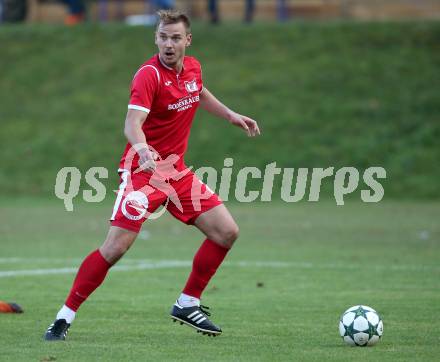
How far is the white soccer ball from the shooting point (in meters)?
7.83

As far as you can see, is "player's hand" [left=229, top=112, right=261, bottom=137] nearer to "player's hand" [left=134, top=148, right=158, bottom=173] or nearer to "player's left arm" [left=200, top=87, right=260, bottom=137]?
"player's left arm" [left=200, top=87, right=260, bottom=137]

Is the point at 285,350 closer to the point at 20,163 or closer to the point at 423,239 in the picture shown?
the point at 423,239

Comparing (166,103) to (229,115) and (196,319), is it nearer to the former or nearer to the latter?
(229,115)

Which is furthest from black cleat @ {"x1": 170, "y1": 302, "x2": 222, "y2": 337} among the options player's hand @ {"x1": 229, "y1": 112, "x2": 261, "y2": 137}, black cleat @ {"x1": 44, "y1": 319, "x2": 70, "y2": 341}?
player's hand @ {"x1": 229, "y1": 112, "x2": 261, "y2": 137}

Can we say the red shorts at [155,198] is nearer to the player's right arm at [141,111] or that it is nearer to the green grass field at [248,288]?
the player's right arm at [141,111]

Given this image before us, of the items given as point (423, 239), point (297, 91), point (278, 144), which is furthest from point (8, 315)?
point (297, 91)

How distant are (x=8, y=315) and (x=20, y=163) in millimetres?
19696

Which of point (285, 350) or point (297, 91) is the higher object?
point (297, 91)

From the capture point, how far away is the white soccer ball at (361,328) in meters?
7.83

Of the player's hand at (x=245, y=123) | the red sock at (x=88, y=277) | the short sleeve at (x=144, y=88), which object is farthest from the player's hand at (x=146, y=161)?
the player's hand at (x=245, y=123)

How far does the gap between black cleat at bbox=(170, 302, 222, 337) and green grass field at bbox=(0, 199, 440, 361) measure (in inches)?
3.9

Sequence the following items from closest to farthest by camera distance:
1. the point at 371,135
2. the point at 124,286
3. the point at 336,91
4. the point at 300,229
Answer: the point at 124,286, the point at 300,229, the point at 371,135, the point at 336,91

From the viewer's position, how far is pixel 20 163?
28812 mm

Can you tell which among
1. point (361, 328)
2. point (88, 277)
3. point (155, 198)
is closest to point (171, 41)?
point (155, 198)
